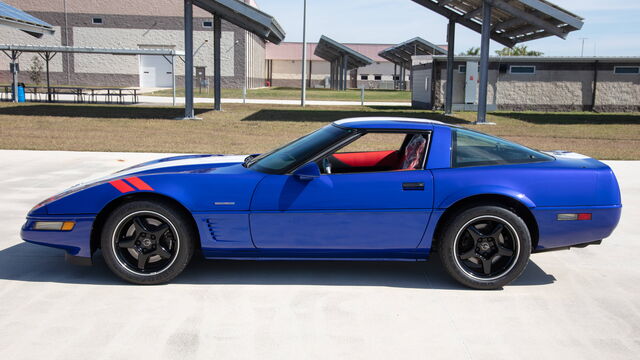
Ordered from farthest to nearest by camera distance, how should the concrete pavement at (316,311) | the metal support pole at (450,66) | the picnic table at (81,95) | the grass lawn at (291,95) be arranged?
1. the grass lawn at (291,95)
2. the picnic table at (81,95)
3. the metal support pole at (450,66)
4. the concrete pavement at (316,311)

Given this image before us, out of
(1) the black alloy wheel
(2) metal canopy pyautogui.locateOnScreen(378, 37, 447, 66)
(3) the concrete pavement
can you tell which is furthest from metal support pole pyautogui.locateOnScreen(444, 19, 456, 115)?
(1) the black alloy wheel

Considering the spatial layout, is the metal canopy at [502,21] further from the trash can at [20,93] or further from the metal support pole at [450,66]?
the trash can at [20,93]

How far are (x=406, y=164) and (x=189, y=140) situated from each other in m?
11.0

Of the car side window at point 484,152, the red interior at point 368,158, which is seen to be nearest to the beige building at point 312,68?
the red interior at point 368,158

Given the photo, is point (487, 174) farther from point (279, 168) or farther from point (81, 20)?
point (81, 20)

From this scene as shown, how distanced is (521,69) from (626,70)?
518 centimetres

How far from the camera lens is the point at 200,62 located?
181ft

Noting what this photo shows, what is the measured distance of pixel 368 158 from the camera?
5.93 metres

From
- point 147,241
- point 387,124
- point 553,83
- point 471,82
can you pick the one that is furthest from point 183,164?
point 553,83

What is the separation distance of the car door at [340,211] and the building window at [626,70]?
28976 millimetres

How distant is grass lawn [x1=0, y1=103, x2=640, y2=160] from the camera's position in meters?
14.0

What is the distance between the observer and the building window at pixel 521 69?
29.6 meters

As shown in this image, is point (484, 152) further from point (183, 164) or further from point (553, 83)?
point (553, 83)

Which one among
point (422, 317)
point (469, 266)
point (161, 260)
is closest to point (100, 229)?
point (161, 260)
